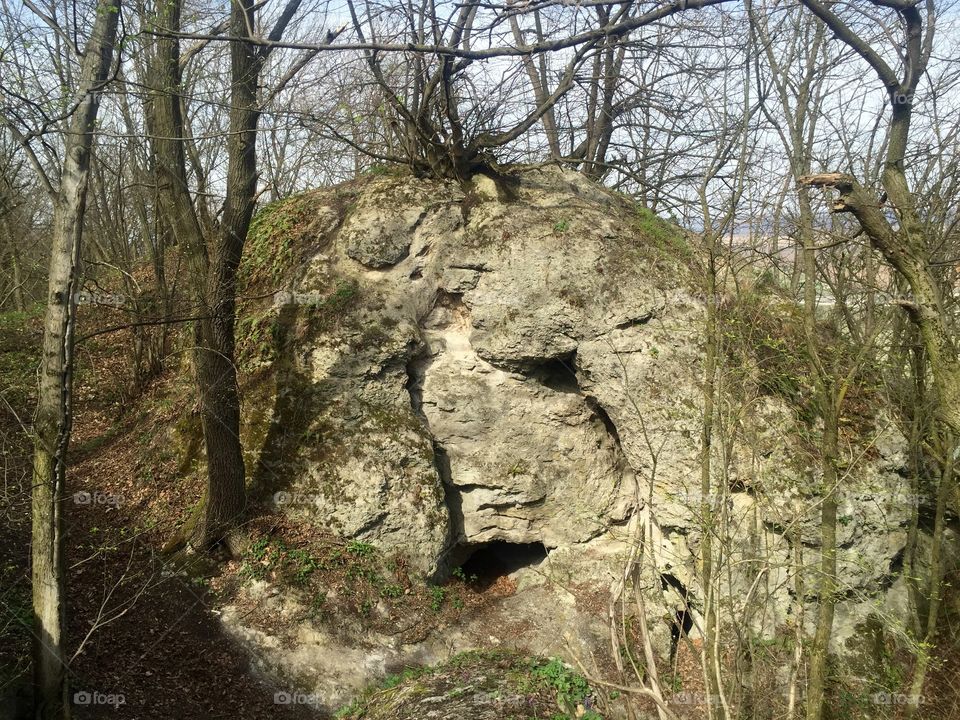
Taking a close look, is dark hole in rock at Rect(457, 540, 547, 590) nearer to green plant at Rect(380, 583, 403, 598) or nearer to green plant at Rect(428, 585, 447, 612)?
green plant at Rect(428, 585, 447, 612)

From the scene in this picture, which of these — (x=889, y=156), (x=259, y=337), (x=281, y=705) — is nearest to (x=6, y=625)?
(x=281, y=705)

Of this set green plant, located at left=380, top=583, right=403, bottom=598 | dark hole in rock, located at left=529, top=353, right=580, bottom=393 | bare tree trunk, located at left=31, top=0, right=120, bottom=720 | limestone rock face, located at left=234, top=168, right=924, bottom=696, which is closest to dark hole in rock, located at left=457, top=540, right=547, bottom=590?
limestone rock face, located at left=234, top=168, right=924, bottom=696

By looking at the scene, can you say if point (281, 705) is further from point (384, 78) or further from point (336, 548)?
point (384, 78)

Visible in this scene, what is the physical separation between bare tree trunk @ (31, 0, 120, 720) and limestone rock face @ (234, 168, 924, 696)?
327cm

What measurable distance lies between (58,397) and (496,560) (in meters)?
6.63

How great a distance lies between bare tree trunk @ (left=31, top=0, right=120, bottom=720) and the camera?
18.2 ft

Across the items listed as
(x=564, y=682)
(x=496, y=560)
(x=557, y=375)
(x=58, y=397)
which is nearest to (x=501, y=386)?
(x=557, y=375)

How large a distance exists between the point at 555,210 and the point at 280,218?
4.41 meters

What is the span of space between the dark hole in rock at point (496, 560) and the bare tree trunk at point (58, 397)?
5173mm

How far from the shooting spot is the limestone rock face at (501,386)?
8.77m

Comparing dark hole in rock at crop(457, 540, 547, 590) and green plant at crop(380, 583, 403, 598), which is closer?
green plant at crop(380, 583, 403, 598)

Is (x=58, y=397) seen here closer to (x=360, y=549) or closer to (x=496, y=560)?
(x=360, y=549)

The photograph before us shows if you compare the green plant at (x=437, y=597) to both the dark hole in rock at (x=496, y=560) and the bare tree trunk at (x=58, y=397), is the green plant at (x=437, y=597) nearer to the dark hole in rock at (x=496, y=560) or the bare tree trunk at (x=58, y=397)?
the dark hole in rock at (x=496, y=560)

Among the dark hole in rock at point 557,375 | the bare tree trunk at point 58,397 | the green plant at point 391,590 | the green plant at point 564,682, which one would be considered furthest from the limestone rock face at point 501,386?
the bare tree trunk at point 58,397
